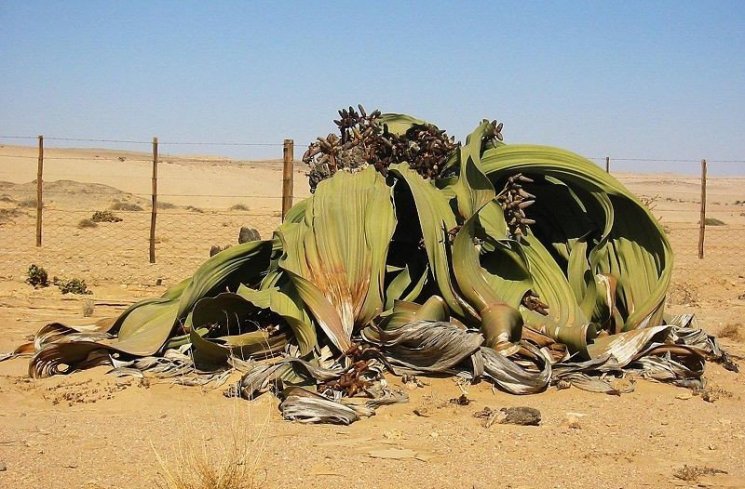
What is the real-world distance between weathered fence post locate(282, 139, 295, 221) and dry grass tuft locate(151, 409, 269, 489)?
532 cm

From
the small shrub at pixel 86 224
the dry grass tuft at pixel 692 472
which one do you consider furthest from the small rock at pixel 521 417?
the small shrub at pixel 86 224

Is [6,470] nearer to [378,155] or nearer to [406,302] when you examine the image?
[406,302]

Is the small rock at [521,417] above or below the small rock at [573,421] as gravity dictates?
above

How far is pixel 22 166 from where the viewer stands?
5384 centimetres

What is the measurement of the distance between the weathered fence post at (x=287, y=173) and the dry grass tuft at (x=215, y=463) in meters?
5.32

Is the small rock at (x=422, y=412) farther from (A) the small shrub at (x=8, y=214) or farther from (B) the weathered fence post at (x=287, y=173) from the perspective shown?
(A) the small shrub at (x=8, y=214)

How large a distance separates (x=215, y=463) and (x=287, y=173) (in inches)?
255

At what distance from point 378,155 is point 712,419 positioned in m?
2.64

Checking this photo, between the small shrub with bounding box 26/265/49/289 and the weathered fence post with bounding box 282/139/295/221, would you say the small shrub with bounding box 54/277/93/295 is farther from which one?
the weathered fence post with bounding box 282/139/295/221

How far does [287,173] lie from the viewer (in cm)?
1022

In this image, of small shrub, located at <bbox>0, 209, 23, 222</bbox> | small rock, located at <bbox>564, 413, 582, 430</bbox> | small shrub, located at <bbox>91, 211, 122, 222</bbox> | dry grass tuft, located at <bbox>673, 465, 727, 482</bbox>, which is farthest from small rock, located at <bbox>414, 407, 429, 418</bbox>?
small shrub, located at <bbox>0, 209, 23, 222</bbox>

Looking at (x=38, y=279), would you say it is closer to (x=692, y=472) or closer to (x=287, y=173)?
(x=287, y=173)

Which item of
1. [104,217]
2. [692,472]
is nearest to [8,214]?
[104,217]

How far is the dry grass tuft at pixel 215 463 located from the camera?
3.52 m
